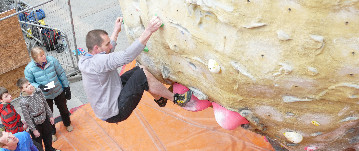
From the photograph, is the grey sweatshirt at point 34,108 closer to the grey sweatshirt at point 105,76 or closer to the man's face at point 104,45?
the grey sweatshirt at point 105,76

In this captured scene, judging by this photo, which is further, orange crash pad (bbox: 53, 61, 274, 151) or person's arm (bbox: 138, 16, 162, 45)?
orange crash pad (bbox: 53, 61, 274, 151)

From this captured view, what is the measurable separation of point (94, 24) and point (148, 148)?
493 cm

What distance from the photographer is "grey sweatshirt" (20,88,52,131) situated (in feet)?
14.6

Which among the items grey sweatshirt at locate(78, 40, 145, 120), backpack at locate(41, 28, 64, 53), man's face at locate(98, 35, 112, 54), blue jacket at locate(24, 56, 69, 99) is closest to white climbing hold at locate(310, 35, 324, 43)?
grey sweatshirt at locate(78, 40, 145, 120)

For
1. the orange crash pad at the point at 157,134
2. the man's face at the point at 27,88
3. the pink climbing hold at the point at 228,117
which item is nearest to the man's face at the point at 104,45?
the pink climbing hold at the point at 228,117

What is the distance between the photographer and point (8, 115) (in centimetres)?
447

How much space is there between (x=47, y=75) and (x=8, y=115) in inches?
28.2

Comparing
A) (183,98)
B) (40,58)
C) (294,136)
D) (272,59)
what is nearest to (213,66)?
(272,59)

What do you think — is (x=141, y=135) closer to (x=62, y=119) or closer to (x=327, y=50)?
(x=62, y=119)

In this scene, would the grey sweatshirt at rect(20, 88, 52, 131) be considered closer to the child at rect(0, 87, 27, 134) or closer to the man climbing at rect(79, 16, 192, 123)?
the child at rect(0, 87, 27, 134)

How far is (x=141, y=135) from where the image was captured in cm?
545

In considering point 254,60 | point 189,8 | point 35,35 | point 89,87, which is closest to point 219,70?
point 254,60

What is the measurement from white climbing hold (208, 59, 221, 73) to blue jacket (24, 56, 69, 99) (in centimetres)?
281

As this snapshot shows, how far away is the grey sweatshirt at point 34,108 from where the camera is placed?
14.6 ft
